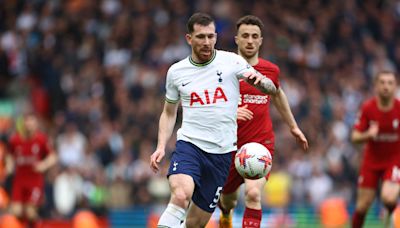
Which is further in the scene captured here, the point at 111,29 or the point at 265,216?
the point at 111,29

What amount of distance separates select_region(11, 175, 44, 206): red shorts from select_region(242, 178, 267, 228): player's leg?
7.12 m

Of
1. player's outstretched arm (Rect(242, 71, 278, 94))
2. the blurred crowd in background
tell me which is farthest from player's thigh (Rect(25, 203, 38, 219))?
player's outstretched arm (Rect(242, 71, 278, 94))

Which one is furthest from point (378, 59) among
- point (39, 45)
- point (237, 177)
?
point (237, 177)

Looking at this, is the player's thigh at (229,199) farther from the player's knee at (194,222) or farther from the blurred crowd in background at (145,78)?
the blurred crowd in background at (145,78)

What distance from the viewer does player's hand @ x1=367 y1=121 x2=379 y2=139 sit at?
1344 centimetres

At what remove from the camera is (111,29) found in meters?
26.0

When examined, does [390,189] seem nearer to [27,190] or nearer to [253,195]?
[253,195]

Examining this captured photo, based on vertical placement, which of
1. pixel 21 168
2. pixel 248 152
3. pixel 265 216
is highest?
pixel 248 152

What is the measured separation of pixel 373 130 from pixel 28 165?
6.63m

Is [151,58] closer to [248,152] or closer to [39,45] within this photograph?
[39,45]

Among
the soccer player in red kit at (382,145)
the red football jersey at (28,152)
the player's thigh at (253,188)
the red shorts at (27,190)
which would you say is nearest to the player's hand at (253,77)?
the player's thigh at (253,188)

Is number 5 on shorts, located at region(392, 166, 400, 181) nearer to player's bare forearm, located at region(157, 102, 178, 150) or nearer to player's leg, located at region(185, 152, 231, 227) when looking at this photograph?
player's leg, located at region(185, 152, 231, 227)

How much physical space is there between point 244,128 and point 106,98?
12.9 metres

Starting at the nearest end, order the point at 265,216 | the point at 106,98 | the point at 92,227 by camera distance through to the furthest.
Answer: the point at 92,227 < the point at 265,216 < the point at 106,98
